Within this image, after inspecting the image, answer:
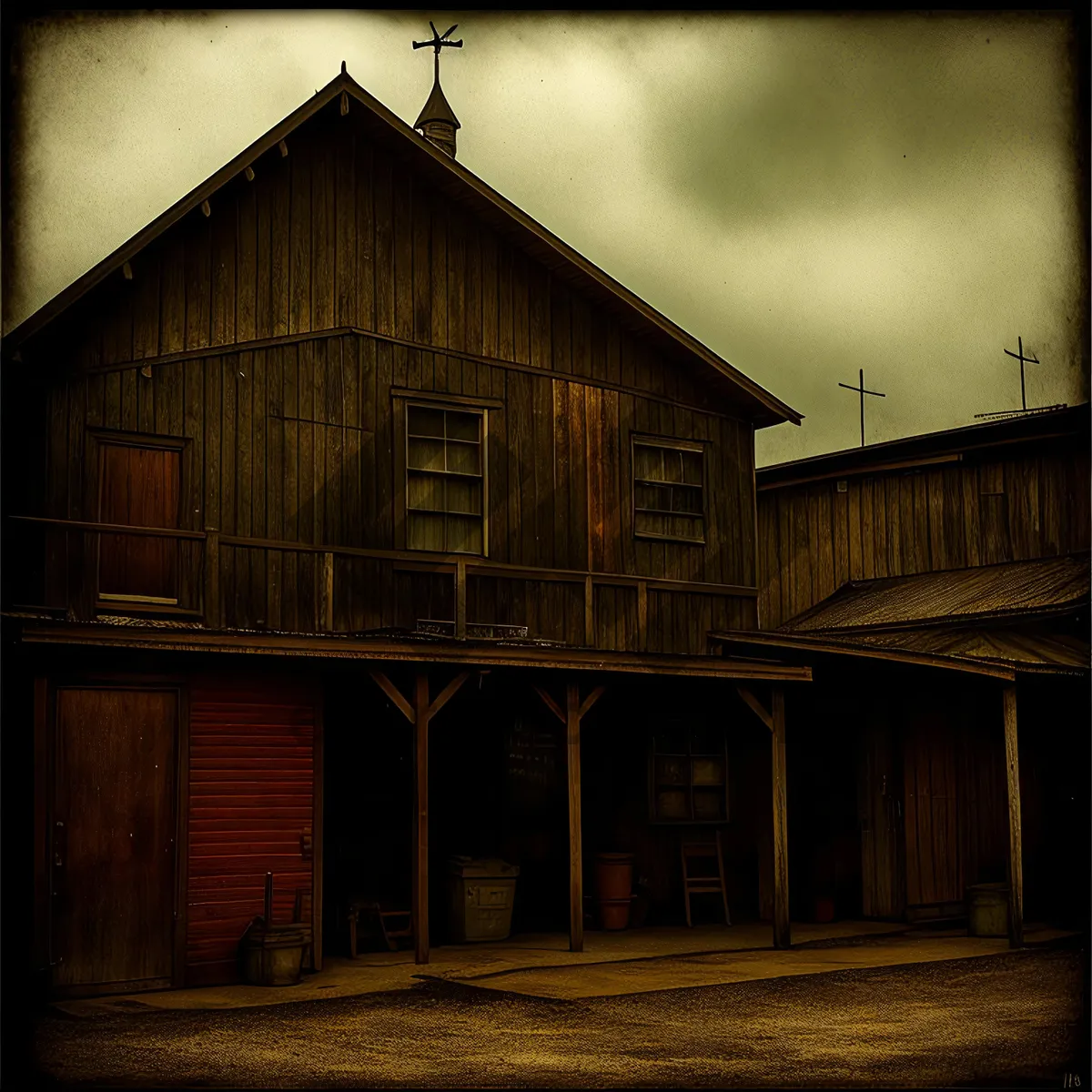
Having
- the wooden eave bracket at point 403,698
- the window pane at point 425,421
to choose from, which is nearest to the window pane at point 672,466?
the window pane at point 425,421

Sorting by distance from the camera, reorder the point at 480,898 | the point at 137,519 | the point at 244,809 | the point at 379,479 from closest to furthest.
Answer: the point at 244,809 → the point at 137,519 → the point at 379,479 → the point at 480,898

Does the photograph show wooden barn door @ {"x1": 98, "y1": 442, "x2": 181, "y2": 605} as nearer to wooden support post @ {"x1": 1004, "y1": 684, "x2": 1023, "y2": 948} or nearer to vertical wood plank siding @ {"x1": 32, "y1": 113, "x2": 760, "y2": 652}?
vertical wood plank siding @ {"x1": 32, "y1": 113, "x2": 760, "y2": 652}

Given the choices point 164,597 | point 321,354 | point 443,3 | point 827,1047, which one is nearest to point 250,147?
point 321,354

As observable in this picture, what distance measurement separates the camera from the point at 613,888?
64.6ft

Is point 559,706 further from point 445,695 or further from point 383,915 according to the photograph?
point 383,915

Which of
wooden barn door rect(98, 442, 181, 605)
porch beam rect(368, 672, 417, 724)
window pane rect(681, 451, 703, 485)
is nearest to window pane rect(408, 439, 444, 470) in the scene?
wooden barn door rect(98, 442, 181, 605)

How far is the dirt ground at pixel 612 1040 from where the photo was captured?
10156 millimetres

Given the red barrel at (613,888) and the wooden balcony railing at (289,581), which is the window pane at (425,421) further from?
the red barrel at (613,888)

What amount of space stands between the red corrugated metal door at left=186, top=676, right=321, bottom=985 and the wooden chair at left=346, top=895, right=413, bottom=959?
5.75 ft

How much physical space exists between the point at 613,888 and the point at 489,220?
329 inches

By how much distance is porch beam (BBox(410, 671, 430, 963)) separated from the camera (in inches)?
614

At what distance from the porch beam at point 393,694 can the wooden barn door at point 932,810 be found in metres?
7.96

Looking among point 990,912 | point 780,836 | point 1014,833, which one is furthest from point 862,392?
point 780,836

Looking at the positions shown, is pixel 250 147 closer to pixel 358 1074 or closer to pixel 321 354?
pixel 321 354
